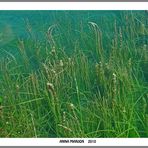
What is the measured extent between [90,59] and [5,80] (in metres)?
0.49

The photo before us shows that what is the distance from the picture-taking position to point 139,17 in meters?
4.03

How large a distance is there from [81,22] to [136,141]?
75 cm

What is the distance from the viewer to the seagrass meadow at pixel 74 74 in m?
3.86

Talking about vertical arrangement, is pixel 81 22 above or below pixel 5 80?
above

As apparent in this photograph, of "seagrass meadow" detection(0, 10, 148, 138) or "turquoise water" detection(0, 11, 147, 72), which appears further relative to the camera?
"turquoise water" detection(0, 11, 147, 72)

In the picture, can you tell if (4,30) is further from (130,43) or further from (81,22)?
(130,43)

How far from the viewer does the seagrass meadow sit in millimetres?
3859

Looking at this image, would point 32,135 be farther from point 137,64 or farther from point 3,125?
point 137,64

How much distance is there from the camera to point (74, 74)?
3949 millimetres

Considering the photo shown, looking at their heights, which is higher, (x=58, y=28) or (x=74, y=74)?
(x=58, y=28)

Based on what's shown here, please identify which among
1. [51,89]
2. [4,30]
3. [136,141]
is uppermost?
[4,30]

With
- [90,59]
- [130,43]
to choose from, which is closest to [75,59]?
[90,59]

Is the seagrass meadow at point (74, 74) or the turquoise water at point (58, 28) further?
the turquoise water at point (58, 28)

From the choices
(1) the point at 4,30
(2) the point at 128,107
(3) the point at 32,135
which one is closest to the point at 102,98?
(2) the point at 128,107
